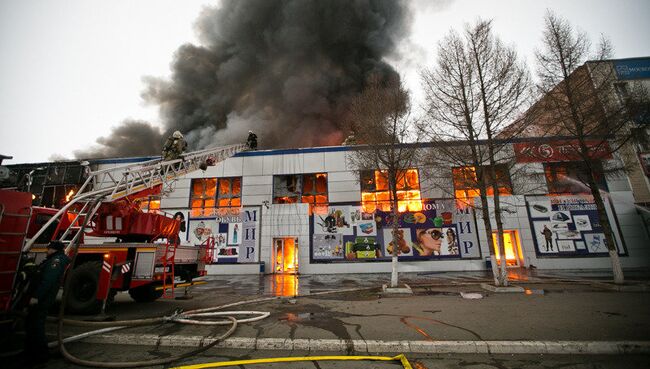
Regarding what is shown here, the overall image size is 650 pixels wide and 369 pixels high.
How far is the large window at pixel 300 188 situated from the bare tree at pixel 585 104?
1181 centimetres

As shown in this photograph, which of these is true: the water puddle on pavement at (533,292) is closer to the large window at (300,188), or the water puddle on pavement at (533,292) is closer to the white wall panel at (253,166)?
the large window at (300,188)

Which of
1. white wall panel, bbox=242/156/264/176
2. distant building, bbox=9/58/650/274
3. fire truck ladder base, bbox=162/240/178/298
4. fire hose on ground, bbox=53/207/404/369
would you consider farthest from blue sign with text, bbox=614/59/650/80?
fire truck ladder base, bbox=162/240/178/298

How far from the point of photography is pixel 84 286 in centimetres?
654

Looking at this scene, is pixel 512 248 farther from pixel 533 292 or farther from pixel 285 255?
pixel 285 255

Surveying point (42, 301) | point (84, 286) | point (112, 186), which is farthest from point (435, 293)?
point (112, 186)

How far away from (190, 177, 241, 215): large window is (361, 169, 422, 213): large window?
8.68 meters

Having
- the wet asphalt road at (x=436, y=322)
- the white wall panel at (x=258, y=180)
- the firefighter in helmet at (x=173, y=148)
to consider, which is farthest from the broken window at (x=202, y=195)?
the wet asphalt road at (x=436, y=322)

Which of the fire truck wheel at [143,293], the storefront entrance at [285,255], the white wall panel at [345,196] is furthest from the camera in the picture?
the white wall panel at [345,196]

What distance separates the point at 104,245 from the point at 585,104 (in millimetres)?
17634

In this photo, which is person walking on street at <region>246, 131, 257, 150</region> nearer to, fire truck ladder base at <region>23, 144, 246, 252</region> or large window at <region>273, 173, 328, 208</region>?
large window at <region>273, 173, 328, 208</region>

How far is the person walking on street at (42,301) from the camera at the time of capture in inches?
148

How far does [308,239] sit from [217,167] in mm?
8275

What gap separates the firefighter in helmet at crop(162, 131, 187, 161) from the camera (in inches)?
413

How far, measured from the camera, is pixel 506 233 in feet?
55.2
